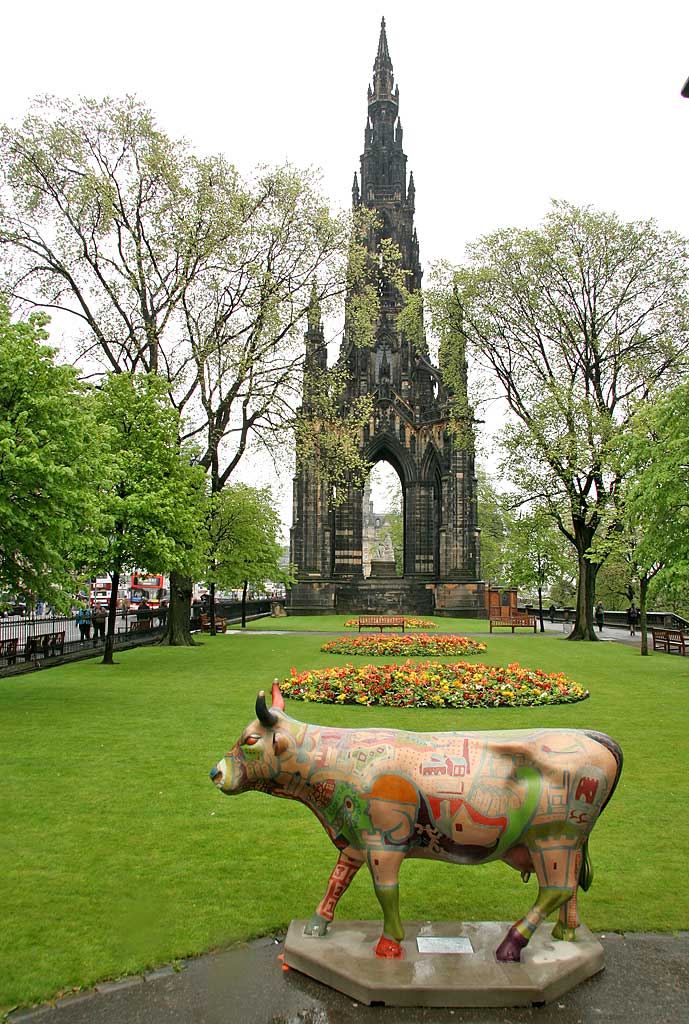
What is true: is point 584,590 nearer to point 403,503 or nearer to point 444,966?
point 403,503

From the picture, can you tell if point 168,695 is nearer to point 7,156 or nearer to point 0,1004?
point 0,1004

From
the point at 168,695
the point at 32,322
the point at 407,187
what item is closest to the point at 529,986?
the point at 168,695

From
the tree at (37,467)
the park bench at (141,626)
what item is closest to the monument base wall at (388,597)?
the park bench at (141,626)

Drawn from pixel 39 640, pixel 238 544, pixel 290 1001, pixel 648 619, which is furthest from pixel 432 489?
pixel 290 1001

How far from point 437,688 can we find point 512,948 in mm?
10535

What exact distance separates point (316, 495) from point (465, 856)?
50986 mm

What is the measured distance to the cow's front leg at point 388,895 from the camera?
450 centimetres

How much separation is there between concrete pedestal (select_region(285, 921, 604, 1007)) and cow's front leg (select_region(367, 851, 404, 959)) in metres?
0.07

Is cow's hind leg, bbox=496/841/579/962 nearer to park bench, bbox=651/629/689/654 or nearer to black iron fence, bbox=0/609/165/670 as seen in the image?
black iron fence, bbox=0/609/165/670

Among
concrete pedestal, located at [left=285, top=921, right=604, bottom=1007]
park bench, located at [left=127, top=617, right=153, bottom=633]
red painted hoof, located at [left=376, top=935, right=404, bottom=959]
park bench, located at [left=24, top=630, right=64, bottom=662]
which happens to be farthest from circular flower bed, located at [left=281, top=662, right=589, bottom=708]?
park bench, located at [left=127, top=617, right=153, bottom=633]

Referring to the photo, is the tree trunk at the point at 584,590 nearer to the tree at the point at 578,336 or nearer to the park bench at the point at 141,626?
the tree at the point at 578,336

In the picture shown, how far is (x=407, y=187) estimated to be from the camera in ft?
233

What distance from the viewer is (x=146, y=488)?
69.2ft

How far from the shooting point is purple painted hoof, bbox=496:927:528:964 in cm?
454
